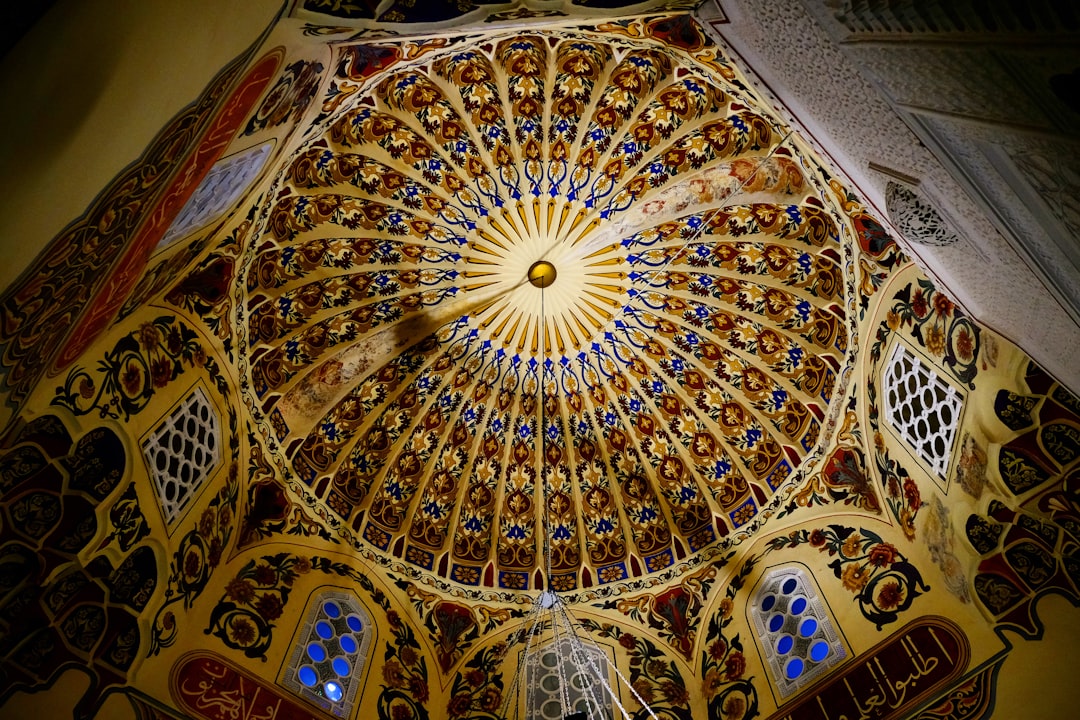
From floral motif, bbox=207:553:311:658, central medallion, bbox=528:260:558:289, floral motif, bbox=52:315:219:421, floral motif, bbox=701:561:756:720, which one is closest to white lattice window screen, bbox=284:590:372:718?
floral motif, bbox=207:553:311:658

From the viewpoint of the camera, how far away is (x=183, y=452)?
844cm

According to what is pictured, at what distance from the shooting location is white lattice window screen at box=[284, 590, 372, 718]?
9125 millimetres

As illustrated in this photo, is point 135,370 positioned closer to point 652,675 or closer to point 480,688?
point 480,688

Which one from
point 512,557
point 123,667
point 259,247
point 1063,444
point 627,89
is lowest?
point 123,667

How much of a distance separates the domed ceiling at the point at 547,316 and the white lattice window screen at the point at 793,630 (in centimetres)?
83

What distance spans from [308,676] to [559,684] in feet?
9.82

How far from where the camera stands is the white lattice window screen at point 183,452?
320 inches

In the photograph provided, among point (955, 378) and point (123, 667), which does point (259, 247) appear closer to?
point (123, 667)

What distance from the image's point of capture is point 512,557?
1130 centimetres

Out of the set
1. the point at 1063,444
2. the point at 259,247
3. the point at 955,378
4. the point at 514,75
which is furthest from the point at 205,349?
the point at 1063,444

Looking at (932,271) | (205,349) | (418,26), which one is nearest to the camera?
(418,26)

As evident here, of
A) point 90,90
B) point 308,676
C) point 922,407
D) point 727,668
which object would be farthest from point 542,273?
point 90,90

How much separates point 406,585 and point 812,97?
7.46 m

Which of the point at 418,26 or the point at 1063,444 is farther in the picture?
the point at 1063,444
